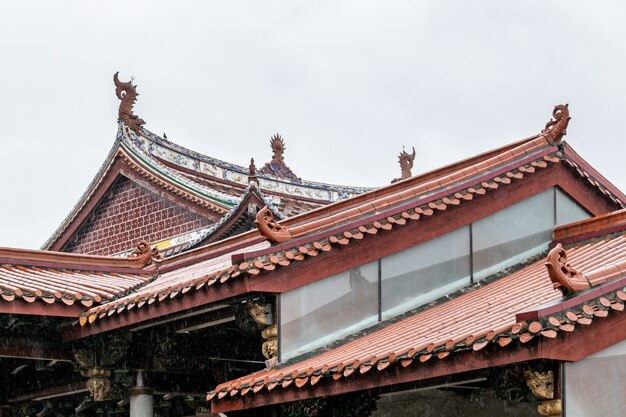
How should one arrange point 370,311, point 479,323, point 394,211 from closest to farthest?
point 479,323 < point 370,311 < point 394,211

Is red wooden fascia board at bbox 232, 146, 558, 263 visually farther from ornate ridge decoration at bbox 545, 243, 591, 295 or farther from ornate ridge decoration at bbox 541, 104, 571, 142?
ornate ridge decoration at bbox 545, 243, 591, 295

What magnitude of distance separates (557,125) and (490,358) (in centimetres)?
517

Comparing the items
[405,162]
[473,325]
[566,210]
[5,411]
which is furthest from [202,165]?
[473,325]

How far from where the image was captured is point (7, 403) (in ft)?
52.7

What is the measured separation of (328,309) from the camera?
41.4 ft

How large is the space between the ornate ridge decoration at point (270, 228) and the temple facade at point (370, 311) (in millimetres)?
22

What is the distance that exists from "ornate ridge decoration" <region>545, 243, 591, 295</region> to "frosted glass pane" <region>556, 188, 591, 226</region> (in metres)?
4.84

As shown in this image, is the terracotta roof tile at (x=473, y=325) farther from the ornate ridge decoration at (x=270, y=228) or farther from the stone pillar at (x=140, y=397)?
the stone pillar at (x=140, y=397)

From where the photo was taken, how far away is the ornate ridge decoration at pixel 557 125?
13.6 meters

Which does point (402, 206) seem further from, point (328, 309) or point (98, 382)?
point (98, 382)

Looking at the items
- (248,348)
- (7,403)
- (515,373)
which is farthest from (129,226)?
(515,373)

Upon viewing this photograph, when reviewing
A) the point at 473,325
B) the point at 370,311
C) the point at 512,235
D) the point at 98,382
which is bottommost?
the point at 98,382

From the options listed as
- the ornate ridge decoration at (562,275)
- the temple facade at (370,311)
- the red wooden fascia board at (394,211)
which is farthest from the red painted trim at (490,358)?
the red wooden fascia board at (394,211)

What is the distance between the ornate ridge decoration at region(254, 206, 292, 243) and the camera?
39.9 feet
